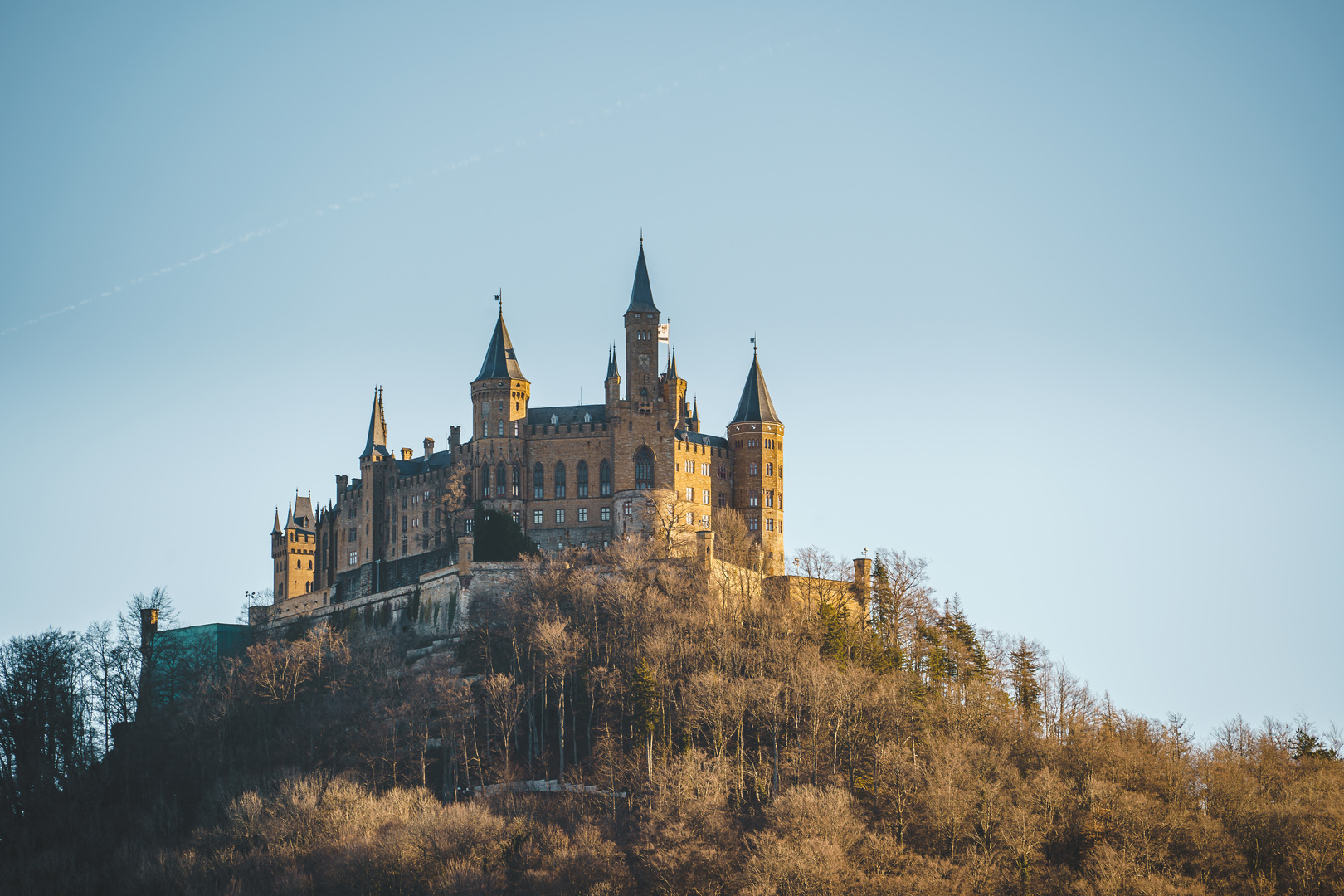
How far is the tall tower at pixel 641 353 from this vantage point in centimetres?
9662

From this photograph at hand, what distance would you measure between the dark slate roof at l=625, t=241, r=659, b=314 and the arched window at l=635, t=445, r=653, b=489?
9101 millimetres

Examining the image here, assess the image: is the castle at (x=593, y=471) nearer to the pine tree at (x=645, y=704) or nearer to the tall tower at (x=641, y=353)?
the tall tower at (x=641, y=353)

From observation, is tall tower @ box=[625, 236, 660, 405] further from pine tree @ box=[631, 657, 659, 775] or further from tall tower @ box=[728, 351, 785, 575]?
pine tree @ box=[631, 657, 659, 775]

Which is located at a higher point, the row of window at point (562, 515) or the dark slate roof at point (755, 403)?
the dark slate roof at point (755, 403)

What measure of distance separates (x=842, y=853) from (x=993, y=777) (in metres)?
10.5

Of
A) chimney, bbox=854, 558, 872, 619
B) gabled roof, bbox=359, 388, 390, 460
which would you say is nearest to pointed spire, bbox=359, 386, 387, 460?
gabled roof, bbox=359, 388, 390, 460

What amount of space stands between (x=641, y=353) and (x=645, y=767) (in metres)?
34.9

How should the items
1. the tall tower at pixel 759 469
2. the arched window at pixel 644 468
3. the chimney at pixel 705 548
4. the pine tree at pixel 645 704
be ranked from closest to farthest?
the pine tree at pixel 645 704, the chimney at pixel 705 548, the arched window at pixel 644 468, the tall tower at pixel 759 469

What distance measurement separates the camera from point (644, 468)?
95625 mm

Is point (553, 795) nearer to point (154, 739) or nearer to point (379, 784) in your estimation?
point (379, 784)

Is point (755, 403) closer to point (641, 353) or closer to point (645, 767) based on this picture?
point (641, 353)

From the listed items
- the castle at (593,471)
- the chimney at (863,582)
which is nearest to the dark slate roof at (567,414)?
the castle at (593,471)

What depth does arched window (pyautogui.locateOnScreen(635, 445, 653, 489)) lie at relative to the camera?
9519cm

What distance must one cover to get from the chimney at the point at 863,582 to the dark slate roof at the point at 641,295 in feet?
70.7
